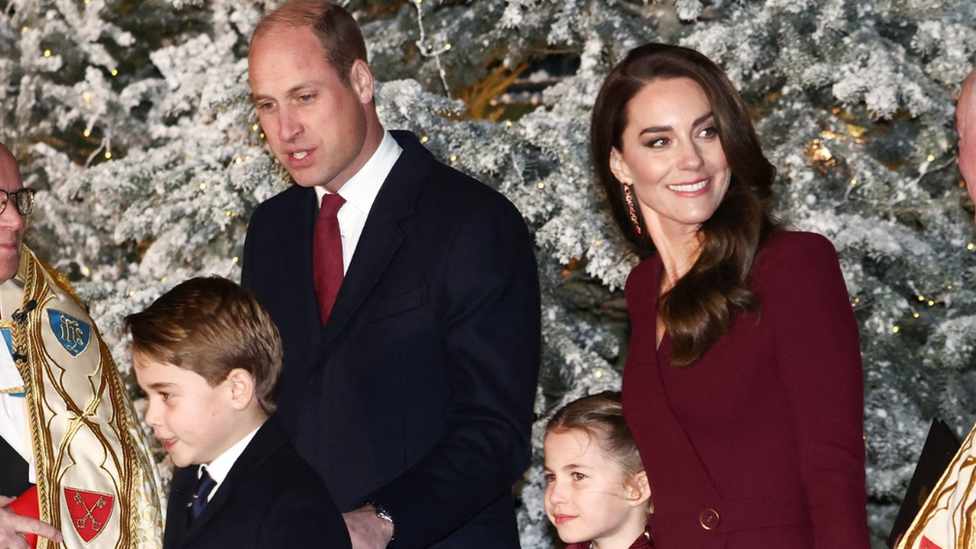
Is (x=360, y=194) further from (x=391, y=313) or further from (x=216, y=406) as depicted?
(x=216, y=406)

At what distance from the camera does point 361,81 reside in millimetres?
Answer: 3217

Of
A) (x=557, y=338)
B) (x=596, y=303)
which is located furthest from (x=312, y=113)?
(x=596, y=303)

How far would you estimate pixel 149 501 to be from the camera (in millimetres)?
3490

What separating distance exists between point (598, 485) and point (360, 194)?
0.92 meters

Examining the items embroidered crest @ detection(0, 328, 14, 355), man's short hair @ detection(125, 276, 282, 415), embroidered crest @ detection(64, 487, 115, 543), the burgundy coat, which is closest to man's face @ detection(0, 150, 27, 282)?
embroidered crest @ detection(0, 328, 14, 355)

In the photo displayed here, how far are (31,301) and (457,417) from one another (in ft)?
4.38

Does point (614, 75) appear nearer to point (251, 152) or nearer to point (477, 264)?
point (477, 264)

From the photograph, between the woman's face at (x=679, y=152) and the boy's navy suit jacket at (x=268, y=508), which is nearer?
the boy's navy suit jacket at (x=268, y=508)

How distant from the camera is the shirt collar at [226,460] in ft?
8.80

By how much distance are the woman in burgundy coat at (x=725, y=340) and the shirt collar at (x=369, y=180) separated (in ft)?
1.77

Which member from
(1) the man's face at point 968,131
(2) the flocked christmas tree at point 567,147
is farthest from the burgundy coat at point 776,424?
(2) the flocked christmas tree at point 567,147

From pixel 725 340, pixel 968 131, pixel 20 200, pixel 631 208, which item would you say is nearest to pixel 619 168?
pixel 631 208

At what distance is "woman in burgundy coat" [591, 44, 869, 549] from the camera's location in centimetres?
248

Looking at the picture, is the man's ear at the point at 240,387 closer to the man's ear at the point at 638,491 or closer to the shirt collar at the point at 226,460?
the shirt collar at the point at 226,460
